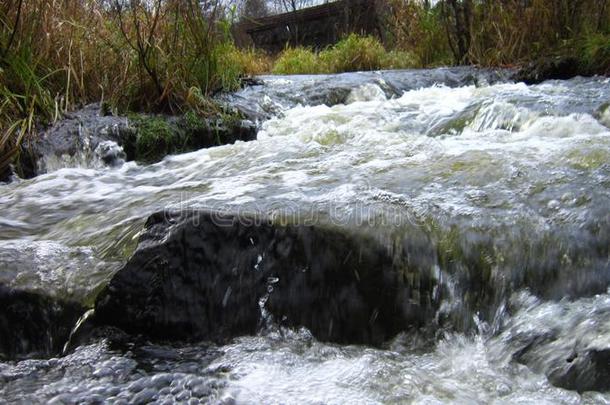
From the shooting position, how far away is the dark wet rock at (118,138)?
3.87 m

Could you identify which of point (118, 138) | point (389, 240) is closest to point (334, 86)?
point (118, 138)

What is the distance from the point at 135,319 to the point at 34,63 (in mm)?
2804

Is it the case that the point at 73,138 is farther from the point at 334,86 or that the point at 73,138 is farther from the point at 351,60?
the point at 351,60

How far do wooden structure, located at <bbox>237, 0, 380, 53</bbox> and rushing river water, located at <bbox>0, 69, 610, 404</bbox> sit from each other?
10283mm

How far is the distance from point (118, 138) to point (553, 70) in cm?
409

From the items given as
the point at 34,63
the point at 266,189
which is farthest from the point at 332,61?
the point at 266,189

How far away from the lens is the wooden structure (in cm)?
1338

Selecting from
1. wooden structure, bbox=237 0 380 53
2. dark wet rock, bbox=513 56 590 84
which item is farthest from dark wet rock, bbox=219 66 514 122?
wooden structure, bbox=237 0 380 53

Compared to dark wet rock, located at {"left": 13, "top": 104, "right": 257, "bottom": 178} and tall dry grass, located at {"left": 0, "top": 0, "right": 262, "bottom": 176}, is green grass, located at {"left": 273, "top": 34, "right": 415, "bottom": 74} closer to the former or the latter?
tall dry grass, located at {"left": 0, "top": 0, "right": 262, "bottom": 176}

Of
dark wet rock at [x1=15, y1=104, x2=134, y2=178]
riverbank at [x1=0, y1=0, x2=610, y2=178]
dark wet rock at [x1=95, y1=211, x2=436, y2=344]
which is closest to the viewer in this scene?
dark wet rock at [x1=95, y1=211, x2=436, y2=344]

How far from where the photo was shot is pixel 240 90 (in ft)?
18.6

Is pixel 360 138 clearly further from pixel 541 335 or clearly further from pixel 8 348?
pixel 8 348

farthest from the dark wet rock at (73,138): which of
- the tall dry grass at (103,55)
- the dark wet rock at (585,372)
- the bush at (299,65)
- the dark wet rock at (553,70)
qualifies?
the bush at (299,65)

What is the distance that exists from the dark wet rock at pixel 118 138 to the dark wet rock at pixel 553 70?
9.68 feet
